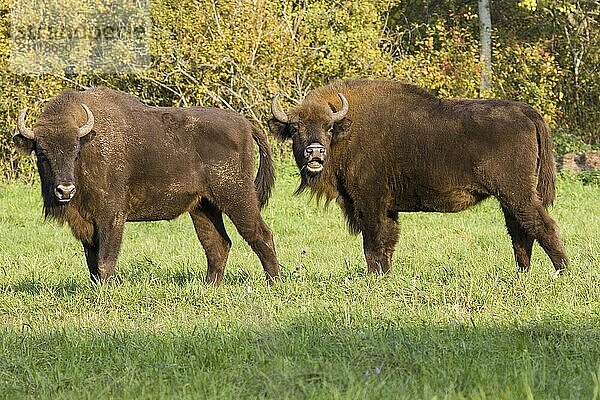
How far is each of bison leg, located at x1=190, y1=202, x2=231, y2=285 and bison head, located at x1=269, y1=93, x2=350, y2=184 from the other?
1103 mm

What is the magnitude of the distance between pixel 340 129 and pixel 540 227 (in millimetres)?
2443

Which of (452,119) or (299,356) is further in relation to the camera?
(452,119)

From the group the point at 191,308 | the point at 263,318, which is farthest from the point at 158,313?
the point at 263,318

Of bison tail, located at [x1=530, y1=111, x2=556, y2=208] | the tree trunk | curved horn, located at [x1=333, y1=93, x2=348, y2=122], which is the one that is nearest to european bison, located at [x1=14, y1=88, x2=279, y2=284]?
curved horn, located at [x1=333, y1=93, x2=348, y2=122]

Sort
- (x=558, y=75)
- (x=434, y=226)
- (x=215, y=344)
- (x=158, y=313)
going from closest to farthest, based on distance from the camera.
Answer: (x=215, y=344)
(x=158, y=313)
(x=434, y=226)
(x=558, y=75)

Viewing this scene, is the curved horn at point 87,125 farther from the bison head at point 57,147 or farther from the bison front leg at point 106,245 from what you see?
the bison front leg at point 106,245

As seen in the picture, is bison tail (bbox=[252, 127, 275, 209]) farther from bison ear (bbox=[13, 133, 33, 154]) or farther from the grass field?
bison ear (bbox=[13, 133, 33, 154])

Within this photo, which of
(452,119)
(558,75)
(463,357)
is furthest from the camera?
(558,75)

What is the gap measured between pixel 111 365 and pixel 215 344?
2.36 feet

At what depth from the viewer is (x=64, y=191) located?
9602 millimetres

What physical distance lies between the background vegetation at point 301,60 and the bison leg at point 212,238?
1235 centimetres

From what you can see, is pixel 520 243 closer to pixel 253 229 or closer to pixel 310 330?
pixel 253 229

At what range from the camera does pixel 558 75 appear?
29.5m

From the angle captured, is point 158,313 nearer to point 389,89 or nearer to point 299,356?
point 299,356
